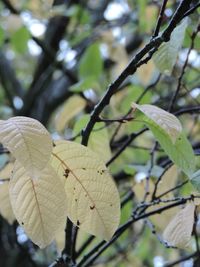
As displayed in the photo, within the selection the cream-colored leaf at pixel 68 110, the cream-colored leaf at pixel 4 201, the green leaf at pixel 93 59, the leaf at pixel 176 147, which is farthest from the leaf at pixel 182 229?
the green leaf at pixel 93 59

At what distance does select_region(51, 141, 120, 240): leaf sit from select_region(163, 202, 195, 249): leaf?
12 cm

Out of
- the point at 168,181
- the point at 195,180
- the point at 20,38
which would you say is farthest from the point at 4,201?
the point at 20,38

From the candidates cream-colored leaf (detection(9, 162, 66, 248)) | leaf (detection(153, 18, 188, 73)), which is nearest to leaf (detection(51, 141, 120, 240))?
cream-colored leaf (detection(9, 162, 66, 248))

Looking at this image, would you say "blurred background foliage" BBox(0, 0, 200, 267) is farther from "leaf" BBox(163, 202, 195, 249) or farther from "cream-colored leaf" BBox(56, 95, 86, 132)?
"leaf" BBox(163, 202, 195, 249)

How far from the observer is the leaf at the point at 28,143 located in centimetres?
58

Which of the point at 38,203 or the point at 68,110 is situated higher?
the point at 38,203

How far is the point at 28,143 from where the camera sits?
59cm

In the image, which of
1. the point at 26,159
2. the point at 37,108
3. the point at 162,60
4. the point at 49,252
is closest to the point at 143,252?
the point at 49,252

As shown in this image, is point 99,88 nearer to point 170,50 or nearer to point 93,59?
point 93,59

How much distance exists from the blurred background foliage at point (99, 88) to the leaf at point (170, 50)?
236mm

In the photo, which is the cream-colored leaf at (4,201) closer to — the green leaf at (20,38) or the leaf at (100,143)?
the leaf at (100,143)

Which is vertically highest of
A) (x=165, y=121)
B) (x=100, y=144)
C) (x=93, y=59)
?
(x=165, y=121)

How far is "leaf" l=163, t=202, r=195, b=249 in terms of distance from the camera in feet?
2.58

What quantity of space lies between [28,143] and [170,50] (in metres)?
0.35
